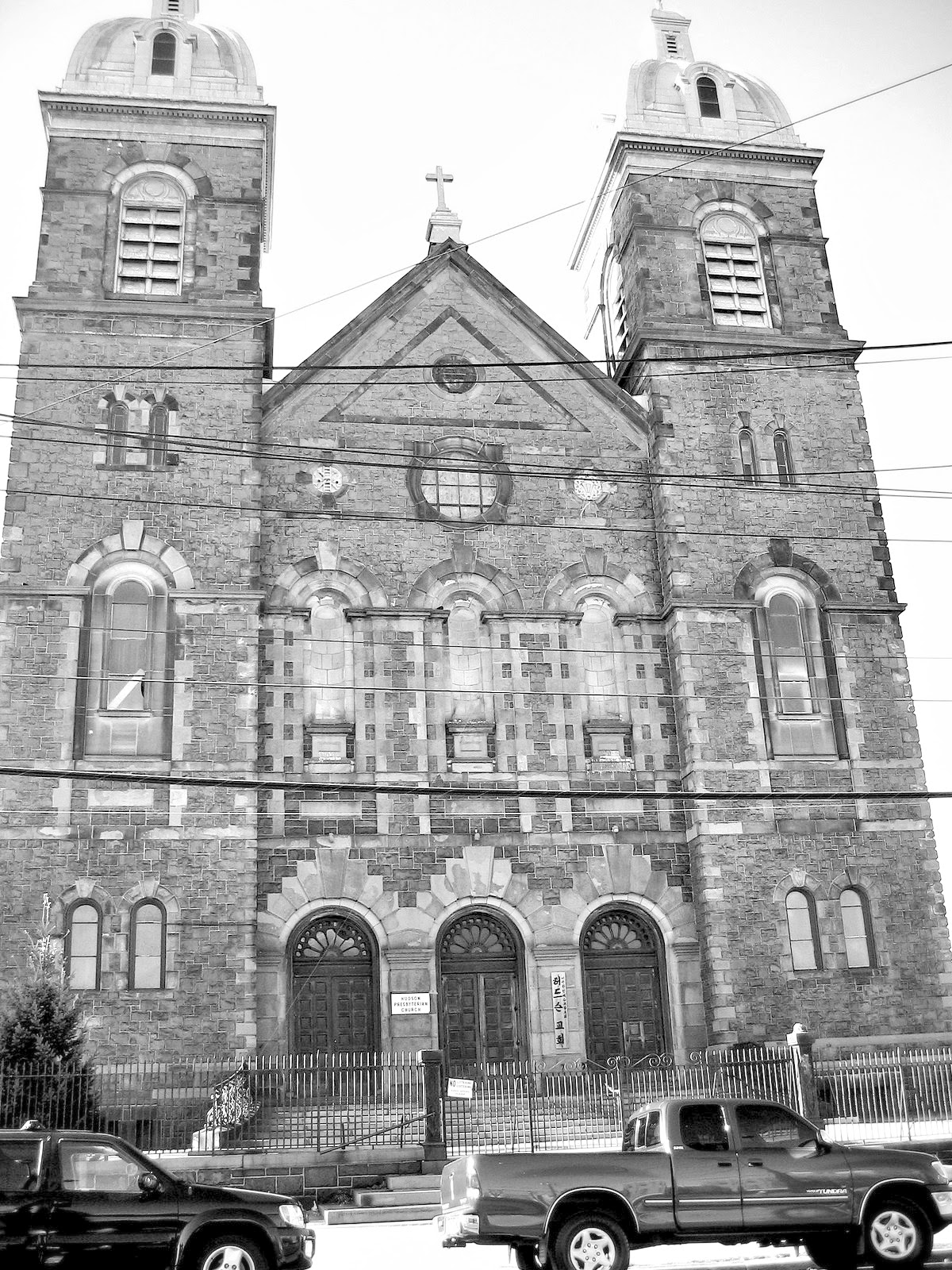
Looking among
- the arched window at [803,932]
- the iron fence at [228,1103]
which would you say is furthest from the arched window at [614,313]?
the iron fence at [228,1103]

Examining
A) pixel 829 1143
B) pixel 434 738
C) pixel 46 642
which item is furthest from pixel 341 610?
pixel 829 1143

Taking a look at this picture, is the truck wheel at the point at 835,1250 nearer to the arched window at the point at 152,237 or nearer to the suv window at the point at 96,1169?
the suv window at the point at 96,1169

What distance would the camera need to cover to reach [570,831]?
84.5 ft

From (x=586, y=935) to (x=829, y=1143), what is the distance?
12.3 m

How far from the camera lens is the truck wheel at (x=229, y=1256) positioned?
12.0 meters

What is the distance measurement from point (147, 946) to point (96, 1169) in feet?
38.2

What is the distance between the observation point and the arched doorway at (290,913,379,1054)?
78.8 ft

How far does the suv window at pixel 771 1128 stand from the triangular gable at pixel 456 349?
17.3m

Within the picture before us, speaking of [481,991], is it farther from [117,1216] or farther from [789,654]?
[117,1216]

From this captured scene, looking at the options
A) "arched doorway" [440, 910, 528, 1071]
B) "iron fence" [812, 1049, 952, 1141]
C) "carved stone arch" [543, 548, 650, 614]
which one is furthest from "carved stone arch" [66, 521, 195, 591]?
"iron fence" [812, 1049, 952, 1141]

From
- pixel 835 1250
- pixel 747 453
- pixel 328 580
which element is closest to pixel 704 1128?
pixel 835 1250

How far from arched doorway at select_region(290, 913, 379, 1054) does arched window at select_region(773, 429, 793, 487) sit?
12.2 metres

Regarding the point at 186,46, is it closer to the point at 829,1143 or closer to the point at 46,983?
the point at 46,983

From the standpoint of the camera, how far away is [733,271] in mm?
30453
